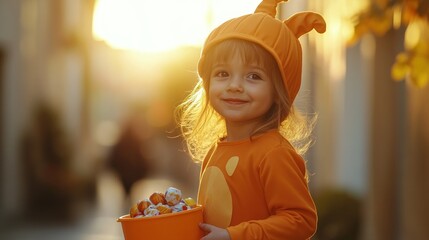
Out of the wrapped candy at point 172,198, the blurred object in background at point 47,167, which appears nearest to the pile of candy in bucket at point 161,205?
the wrapped candy at point 172,198

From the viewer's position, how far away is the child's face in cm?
365

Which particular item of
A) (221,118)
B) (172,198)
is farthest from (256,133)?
(172,198)

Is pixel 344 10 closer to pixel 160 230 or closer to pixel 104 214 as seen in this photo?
pixel 104 214

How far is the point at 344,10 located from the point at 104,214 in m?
7.61

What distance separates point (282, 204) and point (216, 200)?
0.94 feet

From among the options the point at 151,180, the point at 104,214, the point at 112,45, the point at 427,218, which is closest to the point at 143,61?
the point at 112,45

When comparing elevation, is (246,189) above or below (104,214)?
above

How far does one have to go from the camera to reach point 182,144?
818 centimetres

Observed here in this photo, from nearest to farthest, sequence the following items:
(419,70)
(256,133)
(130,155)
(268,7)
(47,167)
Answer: (256,133) → (268,7) → (419,70) → (130,155) → (47,167)

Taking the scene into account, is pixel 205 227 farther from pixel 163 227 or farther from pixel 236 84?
pixel 236 84

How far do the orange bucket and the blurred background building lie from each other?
3.26 ft

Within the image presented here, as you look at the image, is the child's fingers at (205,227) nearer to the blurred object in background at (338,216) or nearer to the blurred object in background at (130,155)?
the blurred object in background at (338,216)

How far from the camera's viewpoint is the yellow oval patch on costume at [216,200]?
12.0 feet

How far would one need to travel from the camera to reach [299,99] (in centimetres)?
479
